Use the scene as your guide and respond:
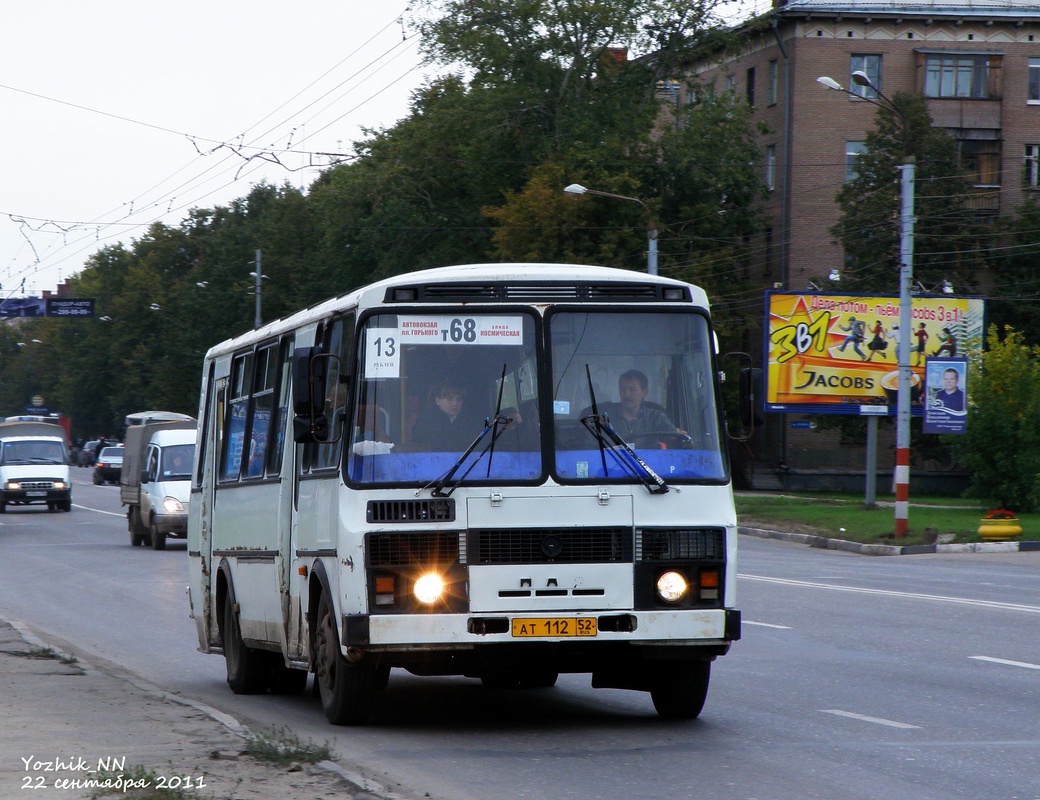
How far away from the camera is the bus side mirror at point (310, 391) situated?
895 centimetres

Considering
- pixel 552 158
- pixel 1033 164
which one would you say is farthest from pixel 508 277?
pixel 1033 164

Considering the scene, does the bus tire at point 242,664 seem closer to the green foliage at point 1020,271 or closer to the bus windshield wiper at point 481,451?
the bus windshield wiper at point 481,451

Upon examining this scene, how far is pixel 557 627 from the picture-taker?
8.73 m

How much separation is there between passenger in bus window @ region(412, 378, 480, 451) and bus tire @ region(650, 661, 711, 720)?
74.3 inches

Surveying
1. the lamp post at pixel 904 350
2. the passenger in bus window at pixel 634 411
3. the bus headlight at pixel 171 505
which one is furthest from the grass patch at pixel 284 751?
the bus headlight at pixel 171 505

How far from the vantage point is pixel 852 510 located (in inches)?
1607

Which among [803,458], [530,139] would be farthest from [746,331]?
[530,139]

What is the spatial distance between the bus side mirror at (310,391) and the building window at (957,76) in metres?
54.2

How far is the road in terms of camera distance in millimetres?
7535

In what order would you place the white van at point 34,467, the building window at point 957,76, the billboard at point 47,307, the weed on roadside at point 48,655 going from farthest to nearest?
1. the billboard at point 47,307
2. the building window at point 957,76
3. the white van at point 34,467
4. the weed on roadside at point 48,655

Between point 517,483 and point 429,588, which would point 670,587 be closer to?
point 517,483

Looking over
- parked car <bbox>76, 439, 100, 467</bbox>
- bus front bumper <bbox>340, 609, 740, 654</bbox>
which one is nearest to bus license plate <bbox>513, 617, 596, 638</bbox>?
bus front bumper <bbox>340, 609, 740, 654</bbox>

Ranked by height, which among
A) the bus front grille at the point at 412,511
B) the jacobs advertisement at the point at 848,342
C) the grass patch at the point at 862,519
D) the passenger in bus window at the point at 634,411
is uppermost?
the jacobs advertisement at the point at 848,342

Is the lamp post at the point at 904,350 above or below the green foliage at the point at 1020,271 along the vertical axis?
below
